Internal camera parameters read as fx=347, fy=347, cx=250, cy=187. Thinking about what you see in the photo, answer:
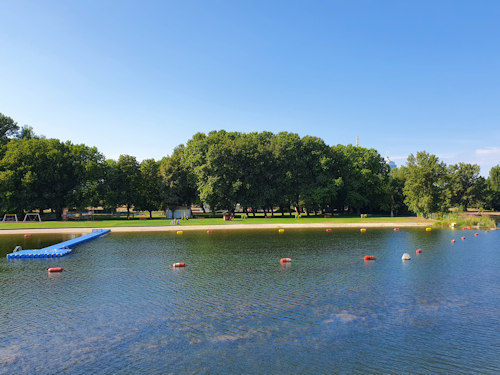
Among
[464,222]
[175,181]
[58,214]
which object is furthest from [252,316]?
[58,214]

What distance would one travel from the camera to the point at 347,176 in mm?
102125

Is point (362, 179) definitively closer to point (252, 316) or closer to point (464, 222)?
point (464, 222)

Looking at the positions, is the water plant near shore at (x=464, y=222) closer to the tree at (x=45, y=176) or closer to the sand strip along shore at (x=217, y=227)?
the sand strip along shore at (x=217, y=227)

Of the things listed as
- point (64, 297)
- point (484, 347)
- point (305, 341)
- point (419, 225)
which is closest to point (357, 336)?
point (305, 341)

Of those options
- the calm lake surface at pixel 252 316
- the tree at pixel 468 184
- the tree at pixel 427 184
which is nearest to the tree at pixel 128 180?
the calm lake surface at pixel 252 316

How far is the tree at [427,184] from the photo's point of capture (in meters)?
82.1

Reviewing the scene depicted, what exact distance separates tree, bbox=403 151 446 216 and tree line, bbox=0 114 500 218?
8.7 inches

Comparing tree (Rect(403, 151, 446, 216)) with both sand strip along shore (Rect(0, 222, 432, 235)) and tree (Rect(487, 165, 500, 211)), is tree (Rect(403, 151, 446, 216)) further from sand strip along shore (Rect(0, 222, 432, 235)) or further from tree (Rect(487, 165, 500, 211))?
tree (Rect(487, 165, 500, 211))

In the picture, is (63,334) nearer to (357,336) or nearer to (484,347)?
(357,336)

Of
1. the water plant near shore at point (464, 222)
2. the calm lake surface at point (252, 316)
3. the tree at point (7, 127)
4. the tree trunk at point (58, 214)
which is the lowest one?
the calm lake surface at point (252, 316)

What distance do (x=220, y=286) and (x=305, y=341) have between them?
10207mm

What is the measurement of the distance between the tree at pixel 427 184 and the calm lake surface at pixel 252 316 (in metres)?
50.9

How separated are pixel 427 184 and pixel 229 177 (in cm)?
4862

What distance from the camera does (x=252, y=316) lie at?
58.5ft
